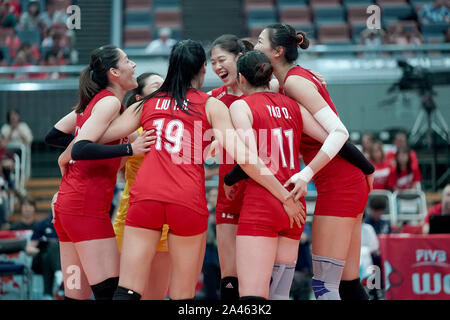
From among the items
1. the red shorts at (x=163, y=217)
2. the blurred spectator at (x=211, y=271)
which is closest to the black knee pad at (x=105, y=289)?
the red shorts at (x=163, y=217)

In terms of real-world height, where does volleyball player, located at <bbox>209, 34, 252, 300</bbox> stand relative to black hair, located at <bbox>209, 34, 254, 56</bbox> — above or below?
below

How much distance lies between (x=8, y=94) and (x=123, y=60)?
22.7 feet

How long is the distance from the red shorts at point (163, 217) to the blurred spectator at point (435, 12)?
10.5 meters

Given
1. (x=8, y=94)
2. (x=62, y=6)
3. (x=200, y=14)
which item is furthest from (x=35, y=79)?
(x=200, y=14)

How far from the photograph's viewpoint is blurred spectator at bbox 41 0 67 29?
11.9 meters

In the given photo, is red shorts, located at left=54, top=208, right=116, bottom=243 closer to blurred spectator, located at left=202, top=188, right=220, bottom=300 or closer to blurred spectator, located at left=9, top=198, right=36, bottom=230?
blurred spectator, located at left=202, top=188, right=220, bottom=300

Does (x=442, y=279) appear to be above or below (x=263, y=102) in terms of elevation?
below

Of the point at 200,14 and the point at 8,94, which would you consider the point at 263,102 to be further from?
the point at 200,14

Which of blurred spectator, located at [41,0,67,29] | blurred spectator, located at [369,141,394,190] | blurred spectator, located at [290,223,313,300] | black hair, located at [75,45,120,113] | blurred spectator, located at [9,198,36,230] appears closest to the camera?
black hair, located at [75,45,120,113]

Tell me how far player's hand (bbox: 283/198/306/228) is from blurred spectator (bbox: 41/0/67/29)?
970 cm

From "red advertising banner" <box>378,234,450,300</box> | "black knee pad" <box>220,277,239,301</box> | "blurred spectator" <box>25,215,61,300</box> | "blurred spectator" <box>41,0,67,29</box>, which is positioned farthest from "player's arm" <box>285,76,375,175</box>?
"blurred spectator" <box>41,0,67,29</box>

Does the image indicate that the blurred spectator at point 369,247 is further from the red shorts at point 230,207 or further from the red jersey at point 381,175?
the red shorts at point 230,207

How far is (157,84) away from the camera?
4.08 meters

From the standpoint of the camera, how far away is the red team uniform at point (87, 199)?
11.4 feet
